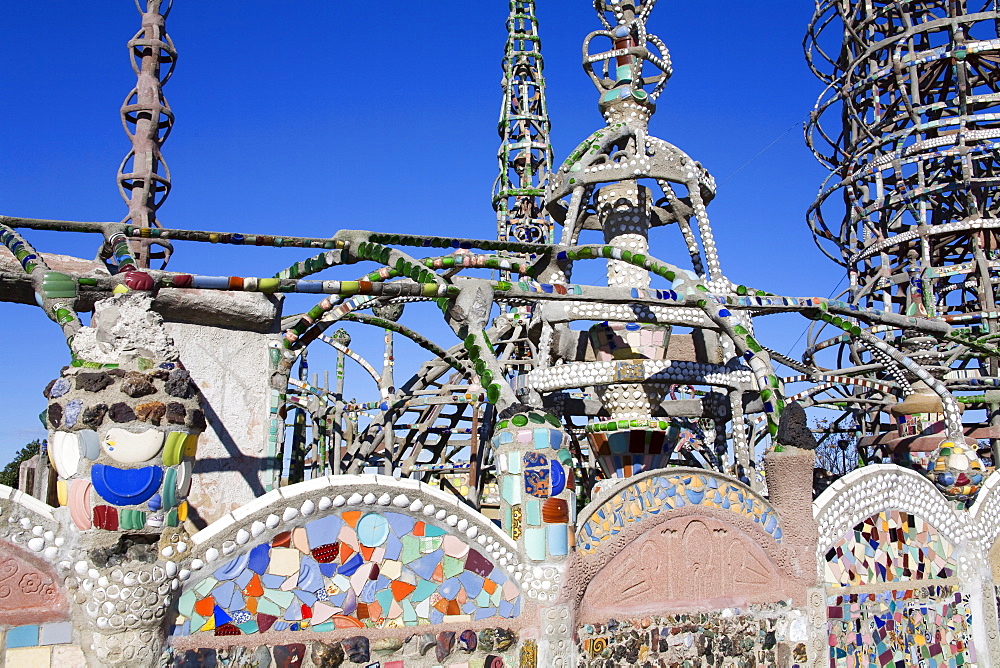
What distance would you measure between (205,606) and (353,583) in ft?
2.61

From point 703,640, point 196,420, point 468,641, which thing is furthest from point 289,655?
point 703,640

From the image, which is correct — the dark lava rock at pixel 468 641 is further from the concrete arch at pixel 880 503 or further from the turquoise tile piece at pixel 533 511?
the concrete arch at pixel 880 503

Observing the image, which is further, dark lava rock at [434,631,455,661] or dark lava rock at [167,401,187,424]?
dark lava rock at [434,631,455,661]

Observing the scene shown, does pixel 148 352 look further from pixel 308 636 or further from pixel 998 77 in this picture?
pixel 998 77

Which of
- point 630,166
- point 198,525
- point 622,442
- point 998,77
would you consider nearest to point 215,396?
point 198,525

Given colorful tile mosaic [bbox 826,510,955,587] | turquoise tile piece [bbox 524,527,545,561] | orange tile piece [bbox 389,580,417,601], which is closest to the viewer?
orange tile piece [bbox 389,580,417,601]

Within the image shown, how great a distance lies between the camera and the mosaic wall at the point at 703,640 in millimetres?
5691

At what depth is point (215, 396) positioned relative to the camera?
26.0 ft

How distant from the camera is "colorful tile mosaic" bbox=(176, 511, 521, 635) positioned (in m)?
4.64

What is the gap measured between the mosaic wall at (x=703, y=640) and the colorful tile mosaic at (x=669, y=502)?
1.85ft

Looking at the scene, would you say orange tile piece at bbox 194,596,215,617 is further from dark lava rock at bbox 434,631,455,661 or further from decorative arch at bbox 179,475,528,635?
dark lava rock at bbox 434,631,455,661

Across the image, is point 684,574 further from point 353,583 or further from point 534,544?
point 353,583

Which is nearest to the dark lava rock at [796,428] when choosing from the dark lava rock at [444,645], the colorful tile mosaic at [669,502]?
the colorful tile mosaic at [669,502]

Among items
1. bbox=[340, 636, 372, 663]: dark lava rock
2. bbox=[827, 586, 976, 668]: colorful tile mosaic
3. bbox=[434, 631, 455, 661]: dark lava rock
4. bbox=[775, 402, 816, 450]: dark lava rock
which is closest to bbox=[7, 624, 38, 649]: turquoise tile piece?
bbox=[340, 636, 372, 663]: dark lava rock
